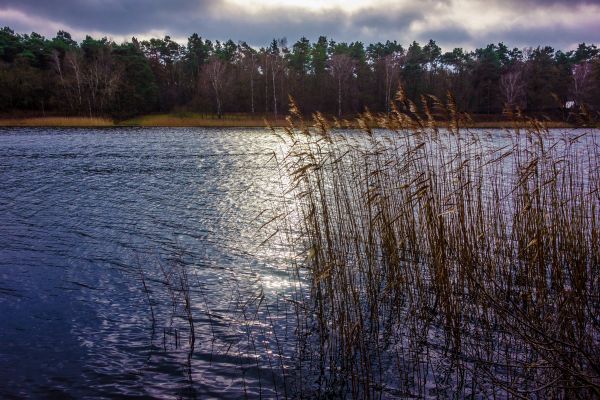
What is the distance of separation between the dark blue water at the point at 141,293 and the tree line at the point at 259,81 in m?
62.9

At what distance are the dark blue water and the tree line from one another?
62.9 metres

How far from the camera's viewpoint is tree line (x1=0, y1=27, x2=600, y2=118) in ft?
252

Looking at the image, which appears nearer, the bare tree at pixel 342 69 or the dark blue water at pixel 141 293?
the dark blue water at pixel 141 293

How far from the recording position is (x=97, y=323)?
324 inches

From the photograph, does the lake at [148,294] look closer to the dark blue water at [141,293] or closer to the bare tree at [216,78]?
the dark blue water at [141,293]

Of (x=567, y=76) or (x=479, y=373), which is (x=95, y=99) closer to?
(x=479, y=373)

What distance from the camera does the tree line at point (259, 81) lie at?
76.9 m

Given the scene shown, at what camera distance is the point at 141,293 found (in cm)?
956

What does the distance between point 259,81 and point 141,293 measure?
82.4 m

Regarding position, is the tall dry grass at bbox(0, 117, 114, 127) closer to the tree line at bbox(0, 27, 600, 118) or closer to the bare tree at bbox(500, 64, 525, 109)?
the tree line at bbox(0, 27, 600, 118)

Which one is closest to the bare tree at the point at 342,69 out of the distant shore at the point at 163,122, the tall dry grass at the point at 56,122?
the distant shore at the point at 163,122

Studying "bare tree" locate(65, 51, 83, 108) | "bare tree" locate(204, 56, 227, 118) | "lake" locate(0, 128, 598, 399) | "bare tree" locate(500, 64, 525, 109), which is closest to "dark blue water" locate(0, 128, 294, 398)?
"lake" locate(0, 128, 598, 399)

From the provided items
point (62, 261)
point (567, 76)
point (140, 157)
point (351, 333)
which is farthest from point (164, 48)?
point (351, 333)

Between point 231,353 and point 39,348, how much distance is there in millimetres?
3333
